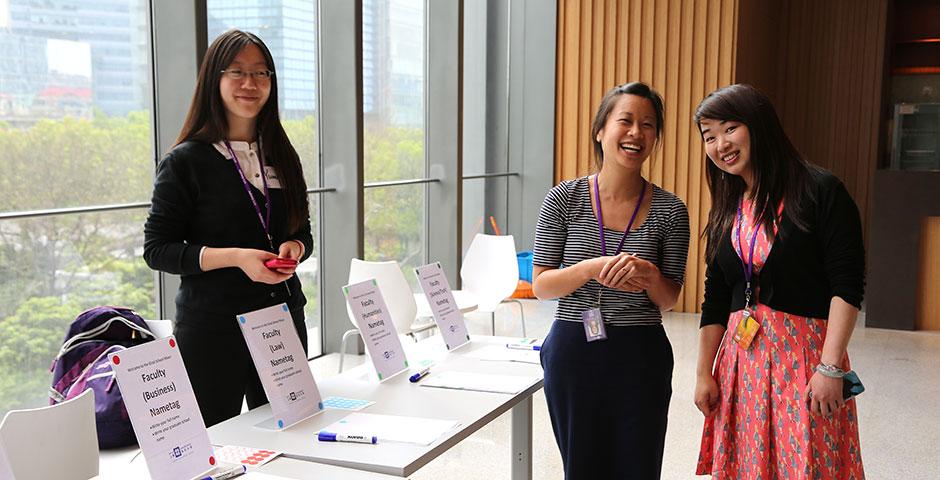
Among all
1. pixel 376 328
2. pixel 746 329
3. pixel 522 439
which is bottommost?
pixel 522 439

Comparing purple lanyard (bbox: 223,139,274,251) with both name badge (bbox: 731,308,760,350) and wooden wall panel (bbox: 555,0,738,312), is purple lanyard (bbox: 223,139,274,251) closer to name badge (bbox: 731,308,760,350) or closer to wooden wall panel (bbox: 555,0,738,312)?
name badge (bbox: 731,308,760,350)

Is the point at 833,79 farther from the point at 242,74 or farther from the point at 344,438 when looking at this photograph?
the point at 344,438

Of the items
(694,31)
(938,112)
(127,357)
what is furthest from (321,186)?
(938,112)

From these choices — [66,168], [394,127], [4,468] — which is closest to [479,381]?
[4,468]

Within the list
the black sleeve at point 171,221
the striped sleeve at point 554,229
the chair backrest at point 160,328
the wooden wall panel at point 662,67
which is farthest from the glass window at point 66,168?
the wooden wall panel at point 662,67

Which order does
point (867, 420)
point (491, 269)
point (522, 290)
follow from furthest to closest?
point (522, 290)
point (491, 269)
point (867, 420)

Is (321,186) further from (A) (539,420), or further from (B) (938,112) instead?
(B) (938,112)

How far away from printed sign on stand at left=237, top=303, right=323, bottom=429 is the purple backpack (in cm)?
41

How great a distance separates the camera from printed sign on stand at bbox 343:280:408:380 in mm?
2906

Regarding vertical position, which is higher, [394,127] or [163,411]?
[394,127]

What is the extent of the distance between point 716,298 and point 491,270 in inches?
141

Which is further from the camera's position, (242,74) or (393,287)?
(393,287)

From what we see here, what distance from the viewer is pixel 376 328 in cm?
298

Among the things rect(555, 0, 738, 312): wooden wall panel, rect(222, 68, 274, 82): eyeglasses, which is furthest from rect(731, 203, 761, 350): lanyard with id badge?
rect(555, 0, 738, 312): wooden wall panel
